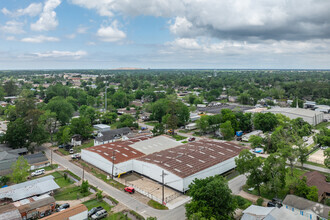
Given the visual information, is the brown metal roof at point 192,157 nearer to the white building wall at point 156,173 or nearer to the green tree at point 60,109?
the white building wall at point 156,173

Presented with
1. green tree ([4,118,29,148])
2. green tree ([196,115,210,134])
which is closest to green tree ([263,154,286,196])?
green tree ([196,115,210,134])

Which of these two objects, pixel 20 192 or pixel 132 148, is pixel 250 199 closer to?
pixel 132 148

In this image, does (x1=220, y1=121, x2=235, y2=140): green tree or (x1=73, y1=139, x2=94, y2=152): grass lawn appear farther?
(x1=220, y1=121, x2=235, y2=140): green tree

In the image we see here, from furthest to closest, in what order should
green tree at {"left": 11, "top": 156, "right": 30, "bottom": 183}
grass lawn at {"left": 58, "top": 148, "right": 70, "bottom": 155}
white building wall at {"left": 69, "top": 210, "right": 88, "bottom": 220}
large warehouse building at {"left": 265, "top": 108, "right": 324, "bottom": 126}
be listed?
large warehouse building at {"left": 265, "top": 108, "right": 324, "bottom": 126} < grass lawn at {"left": 58, "top": 148, "right": 70, "bottom": 155} < green tree at {"left": 11, "top": 156, "right": 30, "bottom": 183} < white building wall at {"left": 69, "top": 210, "right": 88, "bottom": 220}

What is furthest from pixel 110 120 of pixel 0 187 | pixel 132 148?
pixel 0 187

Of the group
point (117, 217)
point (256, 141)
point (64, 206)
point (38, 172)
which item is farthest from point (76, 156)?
point (256, 141)

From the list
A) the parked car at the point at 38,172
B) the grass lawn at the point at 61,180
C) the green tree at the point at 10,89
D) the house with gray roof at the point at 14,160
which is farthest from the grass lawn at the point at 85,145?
the green tree at the point at 10,89

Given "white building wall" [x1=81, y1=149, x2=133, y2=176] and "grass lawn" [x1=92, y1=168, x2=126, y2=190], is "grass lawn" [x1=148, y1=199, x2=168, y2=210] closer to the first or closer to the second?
"grass lawn" [x1=92, y1=168, x2=126, y2=190]

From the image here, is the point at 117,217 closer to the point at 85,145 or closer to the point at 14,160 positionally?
the point at 14,160
